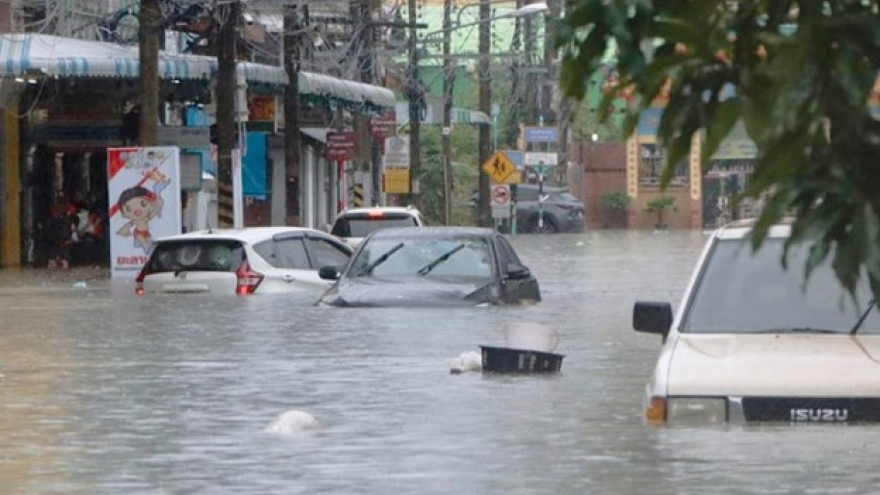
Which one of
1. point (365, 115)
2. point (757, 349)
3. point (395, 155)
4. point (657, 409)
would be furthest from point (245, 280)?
point (365, 115)

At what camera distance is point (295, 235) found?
26234 millimetres

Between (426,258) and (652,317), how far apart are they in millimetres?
11734

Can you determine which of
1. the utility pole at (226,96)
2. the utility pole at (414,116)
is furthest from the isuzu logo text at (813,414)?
the utility pole at (414,116)

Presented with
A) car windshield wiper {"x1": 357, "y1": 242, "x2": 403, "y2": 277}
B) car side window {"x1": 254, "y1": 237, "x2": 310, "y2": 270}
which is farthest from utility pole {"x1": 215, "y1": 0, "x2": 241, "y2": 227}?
car windshield wiper {"x1": 357, "y1": 242, "x2": 403, "y2": 277}

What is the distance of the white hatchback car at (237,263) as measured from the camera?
25547mm

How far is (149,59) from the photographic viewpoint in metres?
34.6

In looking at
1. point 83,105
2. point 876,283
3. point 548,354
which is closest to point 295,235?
point 548,354

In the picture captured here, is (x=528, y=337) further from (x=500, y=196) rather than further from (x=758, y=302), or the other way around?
(x=500, y=196)

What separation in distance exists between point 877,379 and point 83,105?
35.0m

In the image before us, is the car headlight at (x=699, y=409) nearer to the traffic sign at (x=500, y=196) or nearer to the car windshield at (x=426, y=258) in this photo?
the car windshield at (x=426, y=258)

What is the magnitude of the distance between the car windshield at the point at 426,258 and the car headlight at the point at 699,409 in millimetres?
12831

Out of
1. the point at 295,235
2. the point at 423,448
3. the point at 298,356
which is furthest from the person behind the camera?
the point at 295,235

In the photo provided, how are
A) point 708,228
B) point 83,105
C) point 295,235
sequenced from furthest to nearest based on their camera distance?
1. point 708,228
2. point 83,105
3. point 295,235

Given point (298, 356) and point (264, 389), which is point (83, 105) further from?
point (264, 389)
